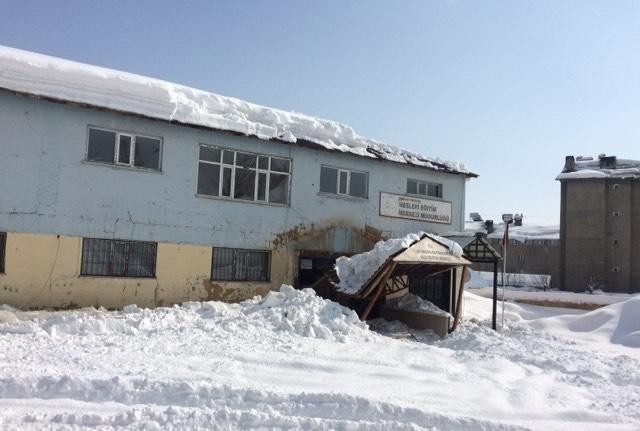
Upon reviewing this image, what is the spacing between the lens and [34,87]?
510 inches

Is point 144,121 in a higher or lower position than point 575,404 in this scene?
higher

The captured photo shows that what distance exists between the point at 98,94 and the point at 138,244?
3.69 metres

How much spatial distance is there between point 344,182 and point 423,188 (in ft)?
11.3

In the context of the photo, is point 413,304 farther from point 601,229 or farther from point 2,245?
point 601,229

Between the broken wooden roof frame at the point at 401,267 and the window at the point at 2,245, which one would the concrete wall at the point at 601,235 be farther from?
the window at the point at 2,245

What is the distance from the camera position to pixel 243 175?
53.0 feet

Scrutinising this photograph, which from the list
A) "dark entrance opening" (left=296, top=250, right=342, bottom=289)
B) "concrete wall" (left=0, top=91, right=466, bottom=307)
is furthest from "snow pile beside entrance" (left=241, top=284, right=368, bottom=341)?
"dark entrance opening" (left=296, top=250, right=342, bottom=289)

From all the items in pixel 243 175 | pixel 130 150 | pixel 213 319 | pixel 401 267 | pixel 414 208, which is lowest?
pixel 213 319

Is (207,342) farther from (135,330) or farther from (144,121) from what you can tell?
(144,121)

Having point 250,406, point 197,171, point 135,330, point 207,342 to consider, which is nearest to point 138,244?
point 197,171

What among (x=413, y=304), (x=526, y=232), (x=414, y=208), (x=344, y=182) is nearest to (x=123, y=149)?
(x=344, y=182)

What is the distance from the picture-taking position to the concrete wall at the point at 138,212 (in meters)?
12.9

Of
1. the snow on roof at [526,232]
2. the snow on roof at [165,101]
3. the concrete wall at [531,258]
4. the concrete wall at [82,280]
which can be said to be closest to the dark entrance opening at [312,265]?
the concrete wall at [82,280]

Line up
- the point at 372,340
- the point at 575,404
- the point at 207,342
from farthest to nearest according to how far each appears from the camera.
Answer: the point at 372,340, the point at 207,342, the point at 575,404
